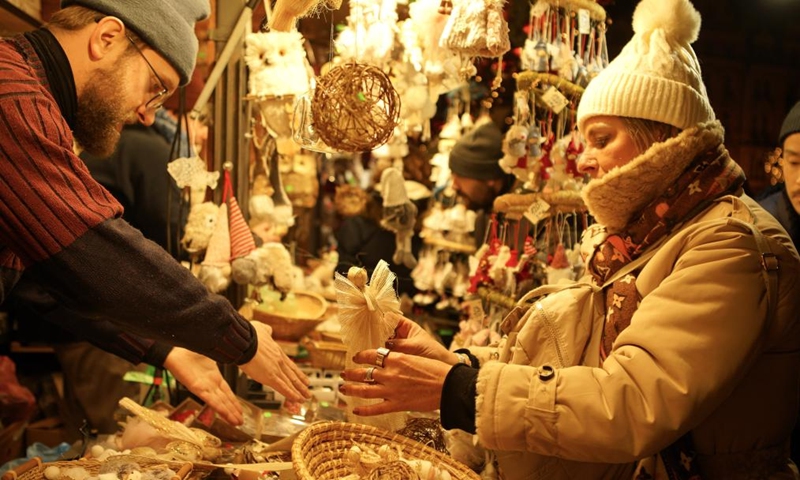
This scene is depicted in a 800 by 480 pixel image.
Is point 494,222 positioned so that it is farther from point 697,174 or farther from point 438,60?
point 697,174

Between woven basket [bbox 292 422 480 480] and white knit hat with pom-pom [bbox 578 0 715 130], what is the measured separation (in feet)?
3.00

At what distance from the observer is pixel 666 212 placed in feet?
5.52

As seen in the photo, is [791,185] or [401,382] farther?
[791,185]

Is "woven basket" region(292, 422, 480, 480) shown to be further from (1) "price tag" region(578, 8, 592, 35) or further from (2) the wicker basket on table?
(1) "price tag" region(578, 8, 592, 35)

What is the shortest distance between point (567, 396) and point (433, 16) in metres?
2.19

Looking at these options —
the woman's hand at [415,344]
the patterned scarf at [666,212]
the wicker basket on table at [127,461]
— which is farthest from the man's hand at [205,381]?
the patterned scarf at [666,212]

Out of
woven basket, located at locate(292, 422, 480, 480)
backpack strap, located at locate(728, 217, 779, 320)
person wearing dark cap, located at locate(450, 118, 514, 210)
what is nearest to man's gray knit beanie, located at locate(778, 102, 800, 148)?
backpack strap, located at locate(728, 217, 779, 320)

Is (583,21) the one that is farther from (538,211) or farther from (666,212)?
(666,212)

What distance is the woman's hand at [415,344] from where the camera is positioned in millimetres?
1800

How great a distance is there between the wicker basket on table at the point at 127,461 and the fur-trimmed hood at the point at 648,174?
1.19 m

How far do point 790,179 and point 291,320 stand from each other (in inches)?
80.3

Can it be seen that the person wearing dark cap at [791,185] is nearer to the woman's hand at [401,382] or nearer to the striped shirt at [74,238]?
the woman's hand at [401,382]

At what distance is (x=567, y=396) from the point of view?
4.89 ft

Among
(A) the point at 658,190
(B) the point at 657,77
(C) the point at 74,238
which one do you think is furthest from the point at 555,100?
(C) the point at 74,238
